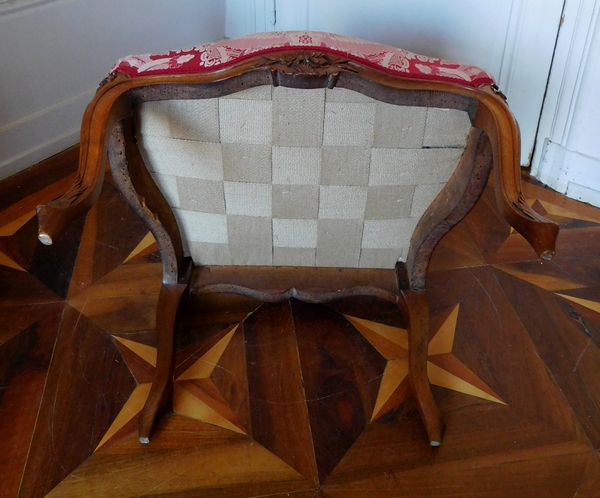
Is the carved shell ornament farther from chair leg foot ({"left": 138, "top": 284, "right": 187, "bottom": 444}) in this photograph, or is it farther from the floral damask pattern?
chair leg foot ({"left": 138, "top": 284, "right": 187, "bottom": 444})

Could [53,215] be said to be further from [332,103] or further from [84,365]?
[84,365]

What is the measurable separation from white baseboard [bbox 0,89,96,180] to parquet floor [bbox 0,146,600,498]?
322 millimetres

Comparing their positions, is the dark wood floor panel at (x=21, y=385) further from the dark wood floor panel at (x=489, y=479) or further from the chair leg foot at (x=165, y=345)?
the dark wood floor panel at (x=489, y=479)

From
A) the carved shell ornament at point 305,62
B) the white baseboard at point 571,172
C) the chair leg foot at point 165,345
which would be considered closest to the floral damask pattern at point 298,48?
the carved shell ornament at point 305,62

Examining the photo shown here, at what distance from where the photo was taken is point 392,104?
0.78 meters

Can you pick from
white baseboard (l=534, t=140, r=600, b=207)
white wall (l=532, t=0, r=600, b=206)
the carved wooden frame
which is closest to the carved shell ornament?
the carved wooden frame

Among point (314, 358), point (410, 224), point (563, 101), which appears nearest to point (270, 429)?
point (314, 358)

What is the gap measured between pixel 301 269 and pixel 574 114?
963 mm

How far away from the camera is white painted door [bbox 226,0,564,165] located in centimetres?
153

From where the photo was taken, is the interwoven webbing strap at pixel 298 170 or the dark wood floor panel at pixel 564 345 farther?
the dark wood floor panel at pixel 564 345

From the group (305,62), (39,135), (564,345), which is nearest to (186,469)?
(305,62)

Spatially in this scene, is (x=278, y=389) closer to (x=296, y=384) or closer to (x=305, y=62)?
(x=296, y=384)

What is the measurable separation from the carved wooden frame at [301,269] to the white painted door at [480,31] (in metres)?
0.87

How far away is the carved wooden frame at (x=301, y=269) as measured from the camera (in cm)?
69
